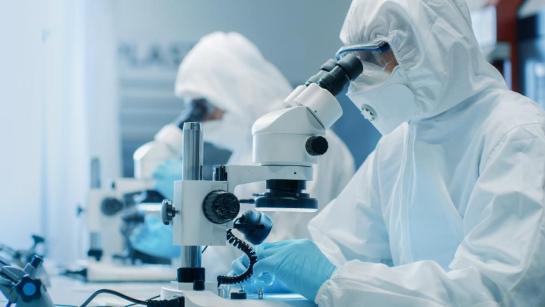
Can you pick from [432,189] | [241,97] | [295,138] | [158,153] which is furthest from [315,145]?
[158,153]

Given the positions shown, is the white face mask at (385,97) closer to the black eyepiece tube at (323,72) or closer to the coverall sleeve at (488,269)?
the black eyepiece tube at (323,72)

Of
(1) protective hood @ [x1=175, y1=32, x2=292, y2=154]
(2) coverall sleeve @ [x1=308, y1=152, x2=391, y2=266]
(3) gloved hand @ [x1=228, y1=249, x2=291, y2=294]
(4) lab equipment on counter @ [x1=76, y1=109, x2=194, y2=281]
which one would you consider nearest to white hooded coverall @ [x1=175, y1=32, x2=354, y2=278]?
(1) protective hood @ [x1=175, y1=32, x2=292, y2=154]

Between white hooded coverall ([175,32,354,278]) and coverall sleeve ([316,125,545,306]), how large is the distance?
1286 millimetres

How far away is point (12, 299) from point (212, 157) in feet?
7.74

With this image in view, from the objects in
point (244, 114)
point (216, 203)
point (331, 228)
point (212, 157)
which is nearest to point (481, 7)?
point (244, 114)

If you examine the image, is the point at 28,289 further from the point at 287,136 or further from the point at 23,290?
the point at 287,136

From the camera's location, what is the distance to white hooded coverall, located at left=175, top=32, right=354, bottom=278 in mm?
2691

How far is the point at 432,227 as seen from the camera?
1588mm

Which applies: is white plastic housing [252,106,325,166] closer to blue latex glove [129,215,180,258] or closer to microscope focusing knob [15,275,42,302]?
microscope focusing knob [15,275,42,302]

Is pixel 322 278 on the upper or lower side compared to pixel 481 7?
lower

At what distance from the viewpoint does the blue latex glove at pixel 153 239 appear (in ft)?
10.2

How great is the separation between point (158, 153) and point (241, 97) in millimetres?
388

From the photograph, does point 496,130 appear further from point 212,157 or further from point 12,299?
point 212,157

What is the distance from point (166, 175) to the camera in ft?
9.53
